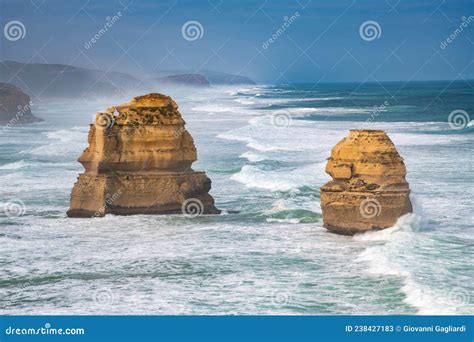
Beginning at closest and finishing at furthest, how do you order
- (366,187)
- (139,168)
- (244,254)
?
(244,254)
(366,187)
(139,168)

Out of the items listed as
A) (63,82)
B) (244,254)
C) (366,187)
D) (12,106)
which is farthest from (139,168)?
(63,82)

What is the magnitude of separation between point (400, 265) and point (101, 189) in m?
9.42

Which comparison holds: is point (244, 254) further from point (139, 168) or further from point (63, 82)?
point (63, 82)

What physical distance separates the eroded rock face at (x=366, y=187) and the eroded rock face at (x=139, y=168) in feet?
15.8

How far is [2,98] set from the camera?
88.1 m

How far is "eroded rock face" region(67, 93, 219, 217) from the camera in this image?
27.8 m

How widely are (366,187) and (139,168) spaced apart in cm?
663

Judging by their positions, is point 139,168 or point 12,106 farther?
point 12,106

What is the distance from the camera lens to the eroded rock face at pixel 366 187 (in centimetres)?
2403

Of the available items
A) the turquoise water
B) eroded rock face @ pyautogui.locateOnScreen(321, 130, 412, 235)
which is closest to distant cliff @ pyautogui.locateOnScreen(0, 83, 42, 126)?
the turquoise water

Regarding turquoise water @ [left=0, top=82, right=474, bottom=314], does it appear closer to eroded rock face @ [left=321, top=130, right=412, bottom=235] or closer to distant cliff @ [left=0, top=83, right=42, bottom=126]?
eroded rock face @ [left=321, top=130, right=412, bottom=235]

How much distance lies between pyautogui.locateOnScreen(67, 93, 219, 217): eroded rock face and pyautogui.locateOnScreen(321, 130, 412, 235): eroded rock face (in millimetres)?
4816

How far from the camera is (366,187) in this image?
78.8 feet

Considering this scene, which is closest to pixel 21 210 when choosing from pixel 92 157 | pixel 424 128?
pixel 92 157
